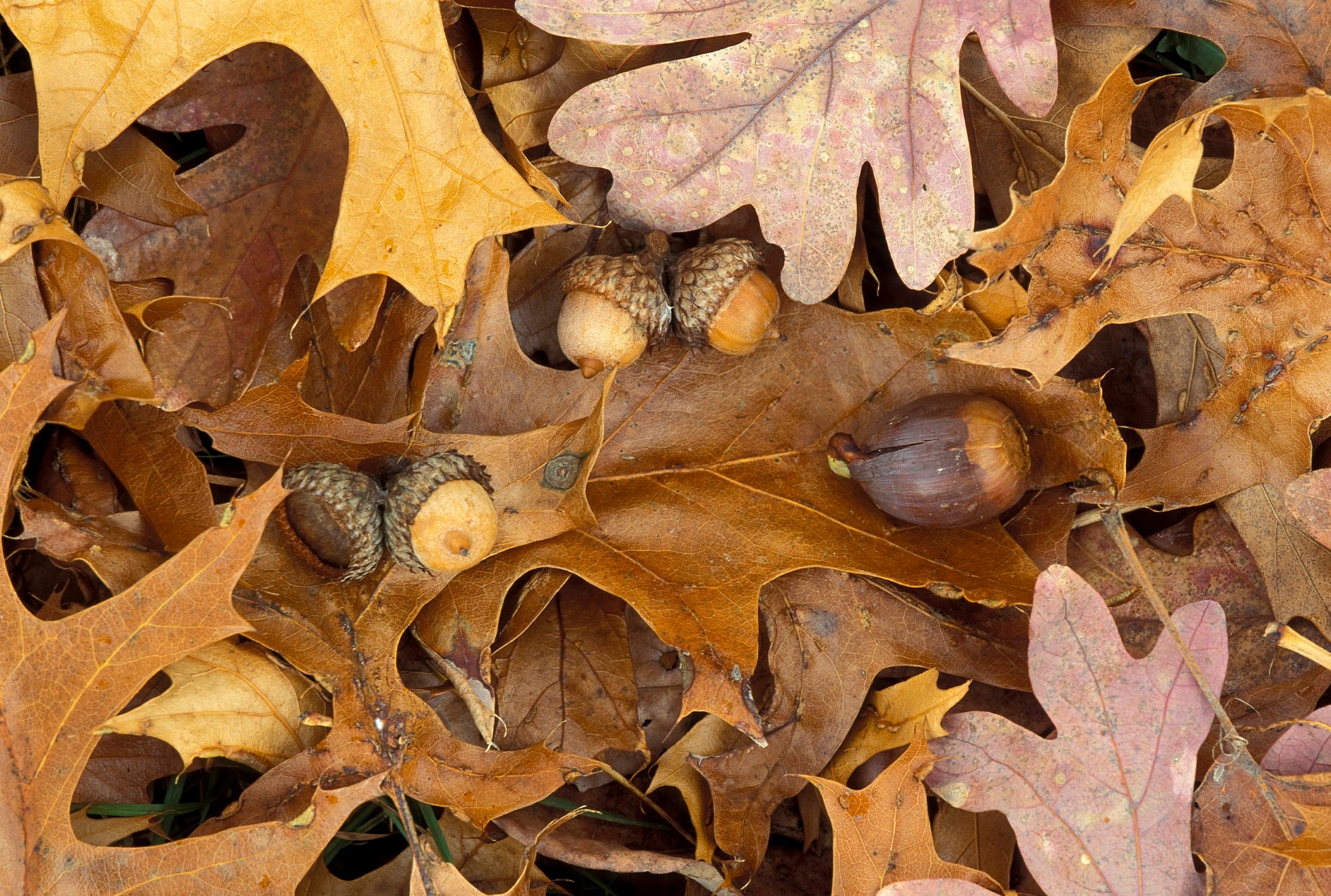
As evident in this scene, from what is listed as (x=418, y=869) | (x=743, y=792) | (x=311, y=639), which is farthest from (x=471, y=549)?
(x=743, y=792)

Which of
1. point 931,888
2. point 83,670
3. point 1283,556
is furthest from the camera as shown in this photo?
point 1283,556

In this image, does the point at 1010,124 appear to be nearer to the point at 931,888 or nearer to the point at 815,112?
the point at 815,112

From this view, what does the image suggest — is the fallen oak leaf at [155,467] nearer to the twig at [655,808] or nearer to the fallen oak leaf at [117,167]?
the fallen oak leaf at [117,167]

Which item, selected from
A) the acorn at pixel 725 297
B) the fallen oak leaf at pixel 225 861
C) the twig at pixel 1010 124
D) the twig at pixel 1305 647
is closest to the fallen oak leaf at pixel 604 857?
the fallen oak leaf at pixel 225 861

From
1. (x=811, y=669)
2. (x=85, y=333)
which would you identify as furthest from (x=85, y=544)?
A: (x=811, y=669)

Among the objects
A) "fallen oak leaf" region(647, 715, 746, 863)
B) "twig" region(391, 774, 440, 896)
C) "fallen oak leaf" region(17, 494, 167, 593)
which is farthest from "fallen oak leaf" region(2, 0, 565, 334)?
"fallen oak leaf" region(647, 715, 746, 863)

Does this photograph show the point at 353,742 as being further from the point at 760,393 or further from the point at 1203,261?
the point at 1203,261
